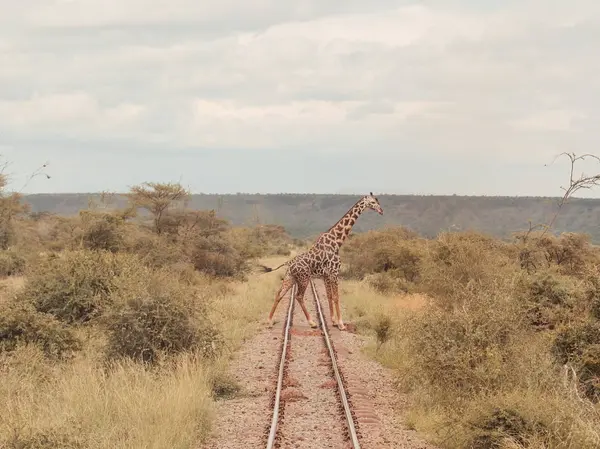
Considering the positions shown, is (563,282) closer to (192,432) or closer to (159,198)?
(192,432)

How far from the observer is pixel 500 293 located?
12.0 meters

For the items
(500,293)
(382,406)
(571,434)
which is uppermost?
(500,293)

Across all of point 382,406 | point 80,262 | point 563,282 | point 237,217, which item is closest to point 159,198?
point 80,262

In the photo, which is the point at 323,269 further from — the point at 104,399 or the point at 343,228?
the point at 104,399

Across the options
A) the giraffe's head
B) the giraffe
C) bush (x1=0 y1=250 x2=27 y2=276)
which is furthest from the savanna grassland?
bush (x1=0 y1=250 x2=27 y2=276)

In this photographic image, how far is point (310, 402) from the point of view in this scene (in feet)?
40.2

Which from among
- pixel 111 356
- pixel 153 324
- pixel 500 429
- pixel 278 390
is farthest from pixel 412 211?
pixel 500 429

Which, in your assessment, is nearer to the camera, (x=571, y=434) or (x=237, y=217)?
(x=571, y=434)

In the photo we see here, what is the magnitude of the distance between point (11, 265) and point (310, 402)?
27.6m

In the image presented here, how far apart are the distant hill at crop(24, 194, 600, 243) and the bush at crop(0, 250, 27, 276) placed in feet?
145

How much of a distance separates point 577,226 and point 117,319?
9957 centimetres

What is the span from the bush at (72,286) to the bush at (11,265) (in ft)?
58.9

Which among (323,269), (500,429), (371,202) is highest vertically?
(371,202)

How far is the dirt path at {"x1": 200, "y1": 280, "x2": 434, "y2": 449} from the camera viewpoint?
1027cm
